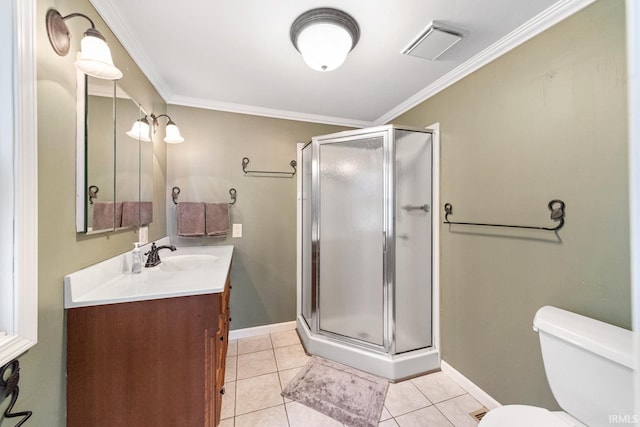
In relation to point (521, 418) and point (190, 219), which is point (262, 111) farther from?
point (521, 418)

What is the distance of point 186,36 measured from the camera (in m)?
1.46

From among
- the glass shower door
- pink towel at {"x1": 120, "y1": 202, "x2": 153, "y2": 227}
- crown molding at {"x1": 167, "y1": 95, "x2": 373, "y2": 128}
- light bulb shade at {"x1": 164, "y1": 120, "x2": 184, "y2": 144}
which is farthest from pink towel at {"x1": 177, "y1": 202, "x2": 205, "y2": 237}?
the glass shower door

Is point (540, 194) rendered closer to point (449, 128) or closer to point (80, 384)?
point (449, 128)

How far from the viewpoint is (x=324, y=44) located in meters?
1.34

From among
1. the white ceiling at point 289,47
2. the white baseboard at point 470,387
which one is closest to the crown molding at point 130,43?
the white ceiling at point 289,47

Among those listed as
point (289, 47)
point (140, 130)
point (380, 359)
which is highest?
point (289, 47)

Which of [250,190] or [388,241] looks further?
[250,190]

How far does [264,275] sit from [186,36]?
197 centimetres

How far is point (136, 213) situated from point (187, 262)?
0.45 meters

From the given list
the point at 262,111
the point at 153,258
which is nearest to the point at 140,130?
the point at 153,258

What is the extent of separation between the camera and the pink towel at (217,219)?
7.16 ft

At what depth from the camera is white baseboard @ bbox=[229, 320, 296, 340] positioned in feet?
7.79

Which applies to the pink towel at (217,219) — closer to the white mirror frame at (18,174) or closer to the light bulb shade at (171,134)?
the light bulb shade at (171,134)

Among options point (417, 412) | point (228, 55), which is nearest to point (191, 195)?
point (228, 55)
